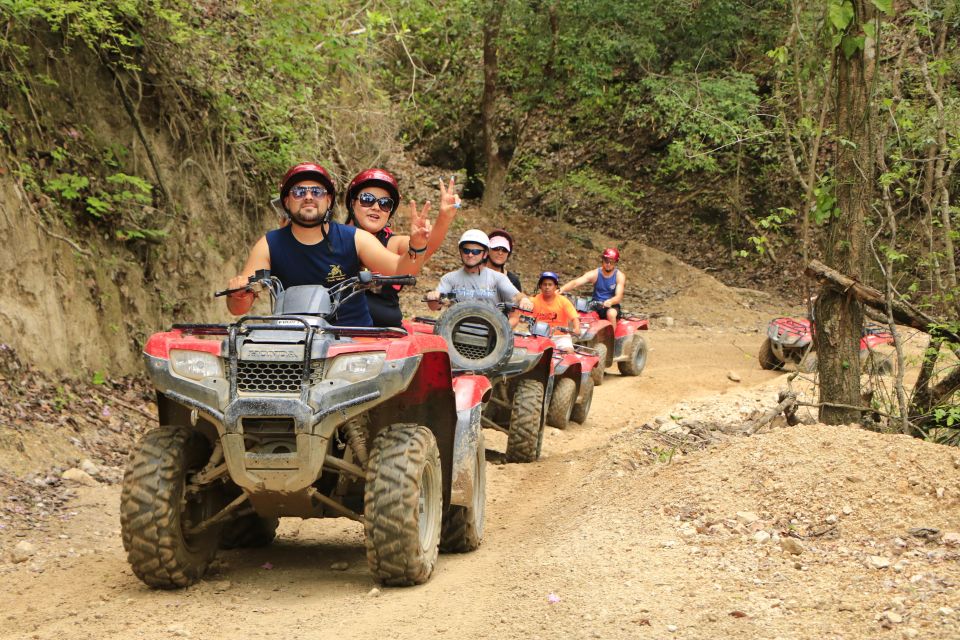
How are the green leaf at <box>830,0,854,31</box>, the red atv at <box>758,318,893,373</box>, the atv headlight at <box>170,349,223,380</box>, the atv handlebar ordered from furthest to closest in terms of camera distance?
the red atv at <box>758,318,893,373</box> < the green leaf at <box>830,0,854,31</box> < the atv handlebar < the atv headlight at <box>170,349,223,380</box>

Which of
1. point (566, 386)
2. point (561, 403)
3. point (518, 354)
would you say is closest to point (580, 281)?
point (566, 386)

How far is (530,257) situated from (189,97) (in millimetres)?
15231

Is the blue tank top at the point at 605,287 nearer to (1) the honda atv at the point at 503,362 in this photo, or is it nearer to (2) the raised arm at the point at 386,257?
(1) the honda atv at the point at 503,362

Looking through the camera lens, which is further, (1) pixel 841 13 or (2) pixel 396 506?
(1) pixel 841 13

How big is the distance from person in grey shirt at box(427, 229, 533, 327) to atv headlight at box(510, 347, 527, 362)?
31 centimetres

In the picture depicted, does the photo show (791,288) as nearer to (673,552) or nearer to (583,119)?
(583,119)

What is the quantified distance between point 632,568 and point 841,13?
410cm

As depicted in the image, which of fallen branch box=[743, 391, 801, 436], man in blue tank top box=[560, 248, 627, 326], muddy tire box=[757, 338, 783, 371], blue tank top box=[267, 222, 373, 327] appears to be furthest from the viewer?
muddy tire box=[757, 338, 783, 371]

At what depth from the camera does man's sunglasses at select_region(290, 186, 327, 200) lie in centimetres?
568

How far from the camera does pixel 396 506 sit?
16.2 feet

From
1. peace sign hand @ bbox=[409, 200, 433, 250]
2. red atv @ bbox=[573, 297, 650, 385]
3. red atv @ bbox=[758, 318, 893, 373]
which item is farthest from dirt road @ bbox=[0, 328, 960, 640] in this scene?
red atv @ bbox=[758, 318, 893, 373]

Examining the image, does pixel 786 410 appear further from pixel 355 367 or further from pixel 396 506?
pixel 355 367

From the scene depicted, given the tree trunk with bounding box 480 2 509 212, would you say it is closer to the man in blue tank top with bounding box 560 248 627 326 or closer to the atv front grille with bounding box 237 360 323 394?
the man in blue tank top with bounding box 560 248 627 326

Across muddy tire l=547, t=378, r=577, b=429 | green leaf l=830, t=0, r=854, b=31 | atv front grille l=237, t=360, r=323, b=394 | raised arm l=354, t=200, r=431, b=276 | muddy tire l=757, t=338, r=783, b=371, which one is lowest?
muddy tire l=757, t=338, r=783, b=371
